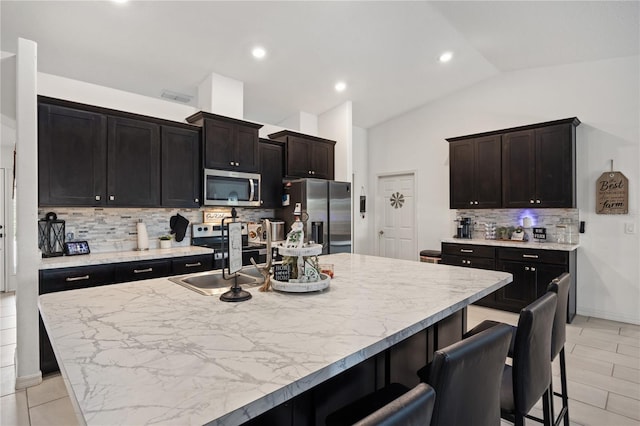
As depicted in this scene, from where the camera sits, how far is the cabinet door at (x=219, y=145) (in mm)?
3902

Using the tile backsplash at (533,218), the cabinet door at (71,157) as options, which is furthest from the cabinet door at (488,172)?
the cabinet door at (71,157)

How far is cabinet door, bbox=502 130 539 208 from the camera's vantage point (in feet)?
14.3

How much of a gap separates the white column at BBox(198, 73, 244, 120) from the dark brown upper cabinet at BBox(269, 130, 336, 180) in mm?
813

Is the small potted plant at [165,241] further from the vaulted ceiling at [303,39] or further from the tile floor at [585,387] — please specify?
the vaulted ceiling at [303,39]

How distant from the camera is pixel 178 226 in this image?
3.93 meters

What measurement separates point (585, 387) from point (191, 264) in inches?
141

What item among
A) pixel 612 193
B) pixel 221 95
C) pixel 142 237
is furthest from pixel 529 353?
pixel 221 95

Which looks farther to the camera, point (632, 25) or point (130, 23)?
point (632, 25)

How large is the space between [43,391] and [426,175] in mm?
5506

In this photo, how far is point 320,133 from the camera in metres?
5.70

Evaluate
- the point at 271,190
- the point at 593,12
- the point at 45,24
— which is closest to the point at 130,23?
the point at 45,24

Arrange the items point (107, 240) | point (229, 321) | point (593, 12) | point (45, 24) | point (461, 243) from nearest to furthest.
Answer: point (229, 321), point (45, 24), point (593, 12), point (107, 240), point (461, 243)

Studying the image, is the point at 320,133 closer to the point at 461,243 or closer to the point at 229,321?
the point at 461,243

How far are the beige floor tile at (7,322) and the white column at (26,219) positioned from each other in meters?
1.67
